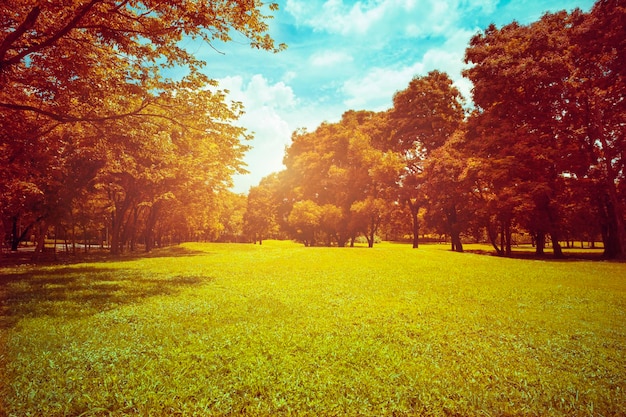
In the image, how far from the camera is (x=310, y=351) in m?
5.66

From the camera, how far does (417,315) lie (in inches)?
317

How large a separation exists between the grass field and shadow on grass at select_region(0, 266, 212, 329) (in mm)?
82

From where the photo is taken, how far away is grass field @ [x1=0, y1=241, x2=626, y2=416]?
4.14 meters

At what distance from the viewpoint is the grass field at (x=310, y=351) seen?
4145mm

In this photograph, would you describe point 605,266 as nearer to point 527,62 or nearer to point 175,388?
point 527,62

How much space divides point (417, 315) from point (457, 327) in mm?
1100

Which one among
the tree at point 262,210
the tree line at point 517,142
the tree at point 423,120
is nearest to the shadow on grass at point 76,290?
the tree line at point 517,142

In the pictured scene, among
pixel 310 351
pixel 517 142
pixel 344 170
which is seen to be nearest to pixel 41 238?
pixel 344 170

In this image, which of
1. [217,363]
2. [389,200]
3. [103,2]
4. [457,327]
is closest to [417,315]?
[457,327]

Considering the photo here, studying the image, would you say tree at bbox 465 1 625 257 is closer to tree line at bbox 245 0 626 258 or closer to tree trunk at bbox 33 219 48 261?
tree line at bbox 245 0 626 258

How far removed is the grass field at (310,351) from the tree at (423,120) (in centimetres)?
2150

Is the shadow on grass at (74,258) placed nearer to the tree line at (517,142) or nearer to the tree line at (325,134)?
the tree line at (325,134)

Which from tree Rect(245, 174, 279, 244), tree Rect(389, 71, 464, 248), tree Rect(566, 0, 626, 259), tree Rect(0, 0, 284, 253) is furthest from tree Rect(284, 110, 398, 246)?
tree Rect(0, 0, 284, 253)

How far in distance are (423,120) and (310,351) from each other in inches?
1261
